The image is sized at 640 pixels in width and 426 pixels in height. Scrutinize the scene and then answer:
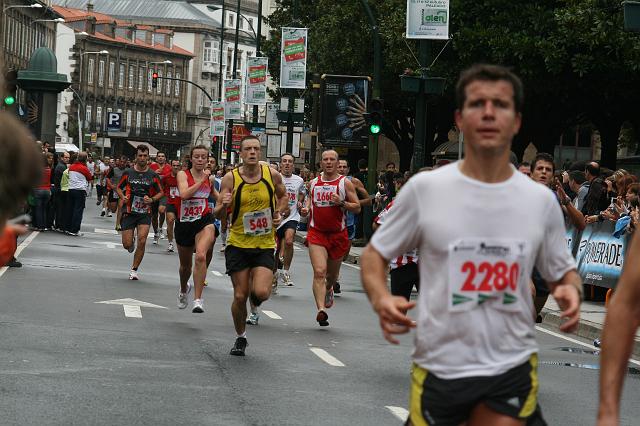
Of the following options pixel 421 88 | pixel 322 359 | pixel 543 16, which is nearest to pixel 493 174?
pixel 322 359

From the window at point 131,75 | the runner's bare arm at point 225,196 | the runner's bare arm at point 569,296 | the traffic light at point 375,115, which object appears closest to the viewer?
Result: the runner's bare arm at point 569,296

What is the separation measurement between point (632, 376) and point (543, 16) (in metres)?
24.3

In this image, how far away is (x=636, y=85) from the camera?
37781mm

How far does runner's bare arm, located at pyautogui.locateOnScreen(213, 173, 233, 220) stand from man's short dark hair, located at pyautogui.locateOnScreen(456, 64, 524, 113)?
7843mm

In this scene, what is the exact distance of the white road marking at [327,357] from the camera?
12.0 m

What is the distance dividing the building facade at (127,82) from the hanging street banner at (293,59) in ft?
288

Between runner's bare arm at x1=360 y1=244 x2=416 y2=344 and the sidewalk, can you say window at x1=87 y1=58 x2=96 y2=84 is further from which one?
runner's bare arm at x1=360 y1=244 x2=416 y2=344

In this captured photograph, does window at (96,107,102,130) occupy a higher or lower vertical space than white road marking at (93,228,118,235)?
higher

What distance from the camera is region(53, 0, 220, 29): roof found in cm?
16425

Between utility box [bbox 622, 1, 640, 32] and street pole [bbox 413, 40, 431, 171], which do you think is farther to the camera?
street pole [bbox 413, 40, 431, 171]

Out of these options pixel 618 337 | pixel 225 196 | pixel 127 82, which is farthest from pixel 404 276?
pixel 127 82

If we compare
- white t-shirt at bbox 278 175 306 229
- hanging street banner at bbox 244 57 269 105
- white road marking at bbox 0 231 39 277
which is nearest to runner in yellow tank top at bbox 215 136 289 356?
white t-shirt at bbox 278 175 306 229

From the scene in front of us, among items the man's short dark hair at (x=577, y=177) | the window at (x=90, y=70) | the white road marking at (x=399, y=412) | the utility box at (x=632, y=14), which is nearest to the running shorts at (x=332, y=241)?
the utility box at (x=632, y=14)

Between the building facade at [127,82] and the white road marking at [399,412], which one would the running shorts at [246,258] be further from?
the building facade at [127,82]
